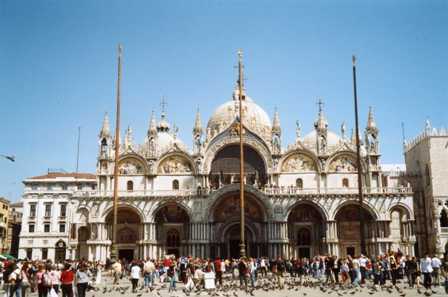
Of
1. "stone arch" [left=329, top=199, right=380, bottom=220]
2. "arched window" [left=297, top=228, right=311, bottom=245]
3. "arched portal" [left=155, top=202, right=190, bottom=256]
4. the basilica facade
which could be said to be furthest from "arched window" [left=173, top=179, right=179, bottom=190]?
"stone arch" [left=329, top=199, right=380, bottom=220]

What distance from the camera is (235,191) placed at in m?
47.7

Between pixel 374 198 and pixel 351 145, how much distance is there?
6155 millimetres

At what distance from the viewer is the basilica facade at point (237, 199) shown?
157ft

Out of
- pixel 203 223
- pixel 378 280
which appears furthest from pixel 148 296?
pixel 203 223

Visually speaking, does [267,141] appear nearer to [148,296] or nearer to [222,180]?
[222,180]

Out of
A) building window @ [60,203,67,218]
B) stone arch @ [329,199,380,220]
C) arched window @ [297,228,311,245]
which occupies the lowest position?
arched window @ [297,228,311,245]

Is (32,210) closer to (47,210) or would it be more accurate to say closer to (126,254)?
(47,210)

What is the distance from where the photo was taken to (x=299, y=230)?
49.9 metres

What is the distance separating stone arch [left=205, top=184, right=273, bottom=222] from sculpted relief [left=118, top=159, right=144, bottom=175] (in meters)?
8.99

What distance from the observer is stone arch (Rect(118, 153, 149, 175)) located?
52.2 meters

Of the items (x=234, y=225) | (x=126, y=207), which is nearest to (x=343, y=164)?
(x=234, y=225)

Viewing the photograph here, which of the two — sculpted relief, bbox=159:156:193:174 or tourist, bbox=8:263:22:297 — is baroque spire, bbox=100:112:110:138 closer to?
sculpted relief, bbox=159:156:193:174

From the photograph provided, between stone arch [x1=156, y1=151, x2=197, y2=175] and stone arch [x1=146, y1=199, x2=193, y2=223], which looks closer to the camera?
stone arch [x1=146, y1=199, x2=193, y2=223]

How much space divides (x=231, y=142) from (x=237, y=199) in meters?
6.04
